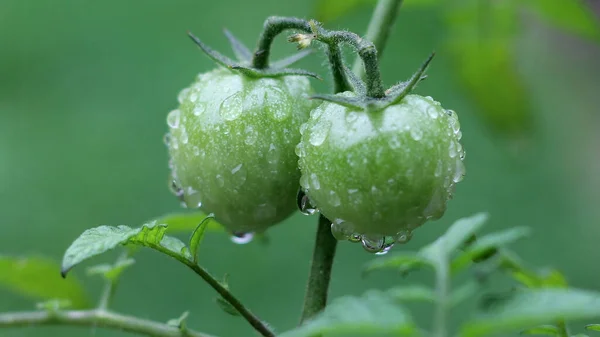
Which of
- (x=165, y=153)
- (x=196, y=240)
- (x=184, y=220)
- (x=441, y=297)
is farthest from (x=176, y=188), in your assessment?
(x=165, y=153)

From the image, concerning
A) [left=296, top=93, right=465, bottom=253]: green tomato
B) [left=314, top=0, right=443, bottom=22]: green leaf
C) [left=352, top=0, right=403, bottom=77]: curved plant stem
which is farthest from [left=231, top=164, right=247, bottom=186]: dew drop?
[left=314, top=0, right=443, bottom=22]: green leaf

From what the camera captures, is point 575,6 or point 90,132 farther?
point 90,132

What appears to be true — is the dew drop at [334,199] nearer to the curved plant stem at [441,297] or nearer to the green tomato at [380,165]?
the green tomato at [380,165]

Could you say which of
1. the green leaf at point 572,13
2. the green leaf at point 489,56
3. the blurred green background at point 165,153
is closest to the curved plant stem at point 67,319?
the green leaf at point 489,56

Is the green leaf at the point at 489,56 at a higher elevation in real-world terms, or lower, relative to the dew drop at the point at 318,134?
lower

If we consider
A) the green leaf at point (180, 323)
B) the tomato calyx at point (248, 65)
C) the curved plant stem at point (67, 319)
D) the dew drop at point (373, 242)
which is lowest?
the curved plant stem at point (67, 319)

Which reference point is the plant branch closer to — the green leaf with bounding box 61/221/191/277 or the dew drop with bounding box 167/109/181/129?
the green leaf with bounding box 61/221/191/277

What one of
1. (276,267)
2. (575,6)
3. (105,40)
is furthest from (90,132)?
(575,6)

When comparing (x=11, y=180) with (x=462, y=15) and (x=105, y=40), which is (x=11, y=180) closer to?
(x=105, y=40)
